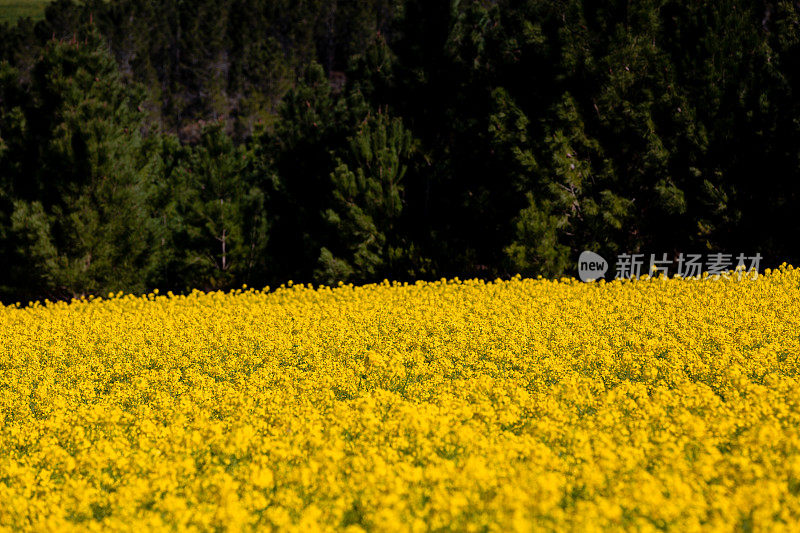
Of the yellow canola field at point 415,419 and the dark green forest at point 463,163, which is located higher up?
the dark green forest at point 463,163

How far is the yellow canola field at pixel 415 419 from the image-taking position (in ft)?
17.4

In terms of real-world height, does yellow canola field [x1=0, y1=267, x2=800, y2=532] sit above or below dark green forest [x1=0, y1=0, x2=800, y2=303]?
below

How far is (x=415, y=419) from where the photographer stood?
263 inches

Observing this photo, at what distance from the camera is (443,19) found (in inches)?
856

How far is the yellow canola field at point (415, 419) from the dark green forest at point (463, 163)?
20.8 feet

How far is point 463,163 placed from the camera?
2141cm

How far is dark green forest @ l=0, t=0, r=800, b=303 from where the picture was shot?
1903cm

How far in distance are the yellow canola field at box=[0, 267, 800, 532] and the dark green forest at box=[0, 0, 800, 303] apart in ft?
20.8

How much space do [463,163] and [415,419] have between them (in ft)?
50.6

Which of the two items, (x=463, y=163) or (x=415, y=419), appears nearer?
(x=415, y=419)

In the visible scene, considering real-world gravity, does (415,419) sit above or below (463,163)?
below

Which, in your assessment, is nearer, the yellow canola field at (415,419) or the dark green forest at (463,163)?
the yellow canola field at (415,419)

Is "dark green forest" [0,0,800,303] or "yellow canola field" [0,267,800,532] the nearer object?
"yellow canola field" [0,267,800,532]

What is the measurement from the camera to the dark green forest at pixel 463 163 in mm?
19031
